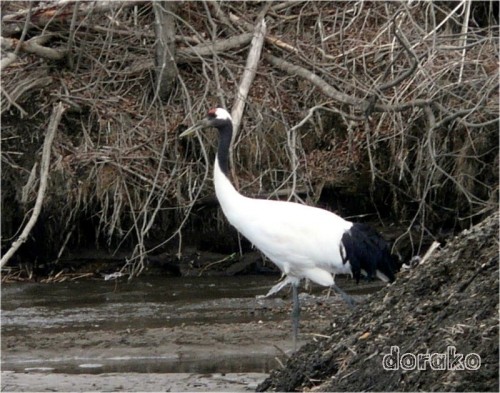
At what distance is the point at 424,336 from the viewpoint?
509 cm

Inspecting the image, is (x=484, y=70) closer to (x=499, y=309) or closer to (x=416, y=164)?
(x=416, y=164)

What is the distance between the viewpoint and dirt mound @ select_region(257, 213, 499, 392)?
4797 millimetres

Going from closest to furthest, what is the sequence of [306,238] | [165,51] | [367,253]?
[367,253] → [306,238] → [165,51]

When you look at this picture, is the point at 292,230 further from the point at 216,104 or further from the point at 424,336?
the point at 424,336

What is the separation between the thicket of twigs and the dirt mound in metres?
3.20

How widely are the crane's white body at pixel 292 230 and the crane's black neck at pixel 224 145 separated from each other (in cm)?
5

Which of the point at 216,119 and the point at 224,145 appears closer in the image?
the point at 224,145

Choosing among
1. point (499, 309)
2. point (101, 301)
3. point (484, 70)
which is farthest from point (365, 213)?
point (499, 309)

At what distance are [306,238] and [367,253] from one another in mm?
429

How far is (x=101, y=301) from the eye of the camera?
8.92 meters

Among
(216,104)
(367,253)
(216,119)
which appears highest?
(216,104)

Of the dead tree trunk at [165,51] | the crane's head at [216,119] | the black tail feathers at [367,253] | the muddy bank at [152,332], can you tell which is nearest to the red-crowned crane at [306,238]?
the black tail feathers at [367,253]

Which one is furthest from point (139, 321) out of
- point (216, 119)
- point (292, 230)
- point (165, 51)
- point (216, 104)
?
point (165, 51)

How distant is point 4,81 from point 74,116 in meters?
0.70
